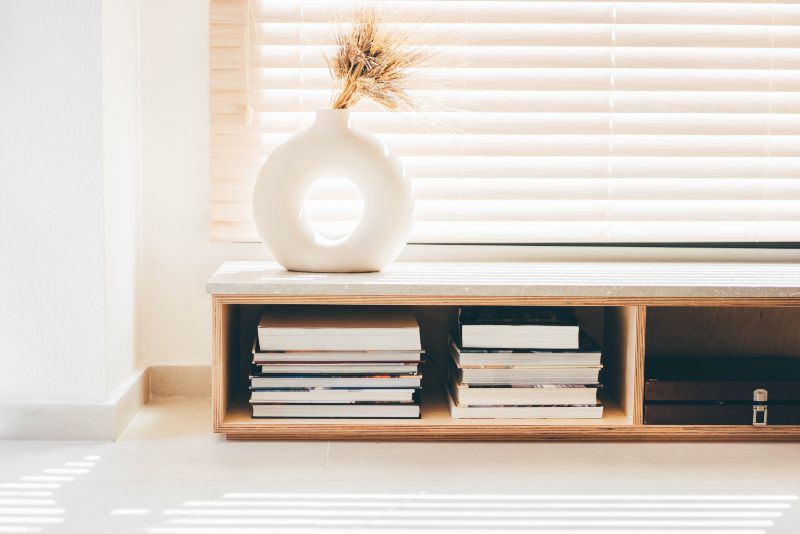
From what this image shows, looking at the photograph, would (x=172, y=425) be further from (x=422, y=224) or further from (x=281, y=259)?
(x=422, y=224)

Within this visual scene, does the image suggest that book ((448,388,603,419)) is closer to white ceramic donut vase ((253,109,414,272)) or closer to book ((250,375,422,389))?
book ((250,375,422,389))

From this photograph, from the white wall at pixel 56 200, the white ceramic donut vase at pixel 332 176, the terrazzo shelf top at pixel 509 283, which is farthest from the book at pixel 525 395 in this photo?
the white wall at pixel 56 200

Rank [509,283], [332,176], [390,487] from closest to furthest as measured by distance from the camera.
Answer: [390,487] < [509,283] < [332,176]

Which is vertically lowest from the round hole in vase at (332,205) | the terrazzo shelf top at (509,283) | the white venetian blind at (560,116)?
the terrazzo shelf top at (509,283)

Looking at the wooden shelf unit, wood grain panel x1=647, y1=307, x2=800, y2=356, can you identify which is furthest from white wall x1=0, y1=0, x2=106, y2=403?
wood grain panel x1=647, y1=307, x2=800, y2=356

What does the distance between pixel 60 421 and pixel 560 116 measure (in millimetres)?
1366

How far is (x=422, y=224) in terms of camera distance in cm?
215

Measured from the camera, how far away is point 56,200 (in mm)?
1759

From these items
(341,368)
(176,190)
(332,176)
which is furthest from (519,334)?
(176,190)

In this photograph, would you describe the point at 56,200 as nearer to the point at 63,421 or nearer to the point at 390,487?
the point at 63,421

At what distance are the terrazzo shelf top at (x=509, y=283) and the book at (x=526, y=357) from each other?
15 cm

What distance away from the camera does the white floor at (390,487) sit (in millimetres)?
1381

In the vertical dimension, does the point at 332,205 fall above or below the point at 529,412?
above

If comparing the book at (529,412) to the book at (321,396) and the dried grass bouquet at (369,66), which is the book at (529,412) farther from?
the dried grass bouquet at (369,66)
